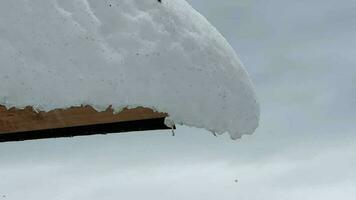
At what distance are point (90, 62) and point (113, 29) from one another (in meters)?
0.22

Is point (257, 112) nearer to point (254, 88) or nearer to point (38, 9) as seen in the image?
point (254, 88)

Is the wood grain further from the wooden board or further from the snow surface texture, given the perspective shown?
the snow surface texture

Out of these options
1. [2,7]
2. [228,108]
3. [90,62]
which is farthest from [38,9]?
[228,108]

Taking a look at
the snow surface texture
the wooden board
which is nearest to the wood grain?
the wooden board

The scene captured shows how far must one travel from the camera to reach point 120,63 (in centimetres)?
272

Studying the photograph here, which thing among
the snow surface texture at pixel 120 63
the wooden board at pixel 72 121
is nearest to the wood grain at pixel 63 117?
the wooden board at pixel 72 121

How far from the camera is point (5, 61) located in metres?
2.61

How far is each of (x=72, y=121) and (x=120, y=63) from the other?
0.65 m

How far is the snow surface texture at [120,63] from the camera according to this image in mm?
Result: 2621

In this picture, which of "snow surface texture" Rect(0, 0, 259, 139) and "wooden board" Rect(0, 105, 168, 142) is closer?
"snow surface texture" Rect(0, 0, 259, 139)

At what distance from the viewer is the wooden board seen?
3.07 metres

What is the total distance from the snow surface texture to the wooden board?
0.81 ft

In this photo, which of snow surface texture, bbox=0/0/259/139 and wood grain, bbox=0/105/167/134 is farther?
wood grain, bbox=0/105/167/134

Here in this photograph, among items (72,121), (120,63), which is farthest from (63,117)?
(120,63)
